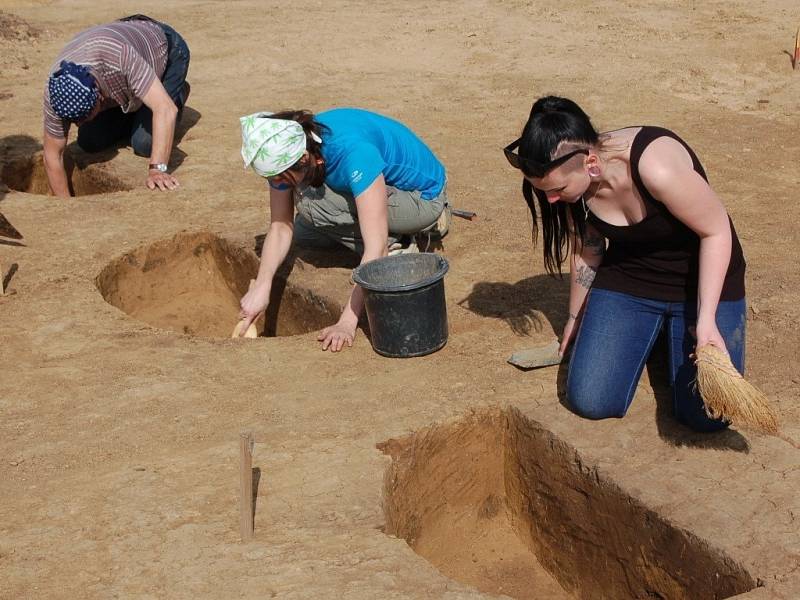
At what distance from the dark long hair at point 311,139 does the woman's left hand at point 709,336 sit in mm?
1789

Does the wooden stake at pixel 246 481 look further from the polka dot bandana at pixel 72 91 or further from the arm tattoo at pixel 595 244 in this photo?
the polka dot bandana at pixel 72 91

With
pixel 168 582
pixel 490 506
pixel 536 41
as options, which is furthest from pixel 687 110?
pixel 168 582

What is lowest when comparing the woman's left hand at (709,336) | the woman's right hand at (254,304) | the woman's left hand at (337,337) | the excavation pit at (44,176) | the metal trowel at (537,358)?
the excavation pit at (44,176)

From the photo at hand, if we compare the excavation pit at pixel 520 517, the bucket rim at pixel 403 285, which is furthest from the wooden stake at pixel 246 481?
the bucket rim at pixel 403 285

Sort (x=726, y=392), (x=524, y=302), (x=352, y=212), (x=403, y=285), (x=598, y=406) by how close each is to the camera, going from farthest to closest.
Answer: (x=352, y=212) → (x=524, y=302) → (x=403, y=285) → (x=598, y=406) → (x=726, y=392)

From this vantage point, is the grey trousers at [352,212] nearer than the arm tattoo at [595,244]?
No

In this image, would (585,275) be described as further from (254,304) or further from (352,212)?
(254,304)

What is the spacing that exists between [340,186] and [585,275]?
1.19 meters

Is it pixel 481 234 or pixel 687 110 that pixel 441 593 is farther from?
pixel 687 110

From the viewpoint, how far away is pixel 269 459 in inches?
142

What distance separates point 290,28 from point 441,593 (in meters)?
8.29

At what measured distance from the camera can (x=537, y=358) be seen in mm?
4148

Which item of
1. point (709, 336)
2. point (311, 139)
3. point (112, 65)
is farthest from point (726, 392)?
point (112, 65)

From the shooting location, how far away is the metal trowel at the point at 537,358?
13.6ft
